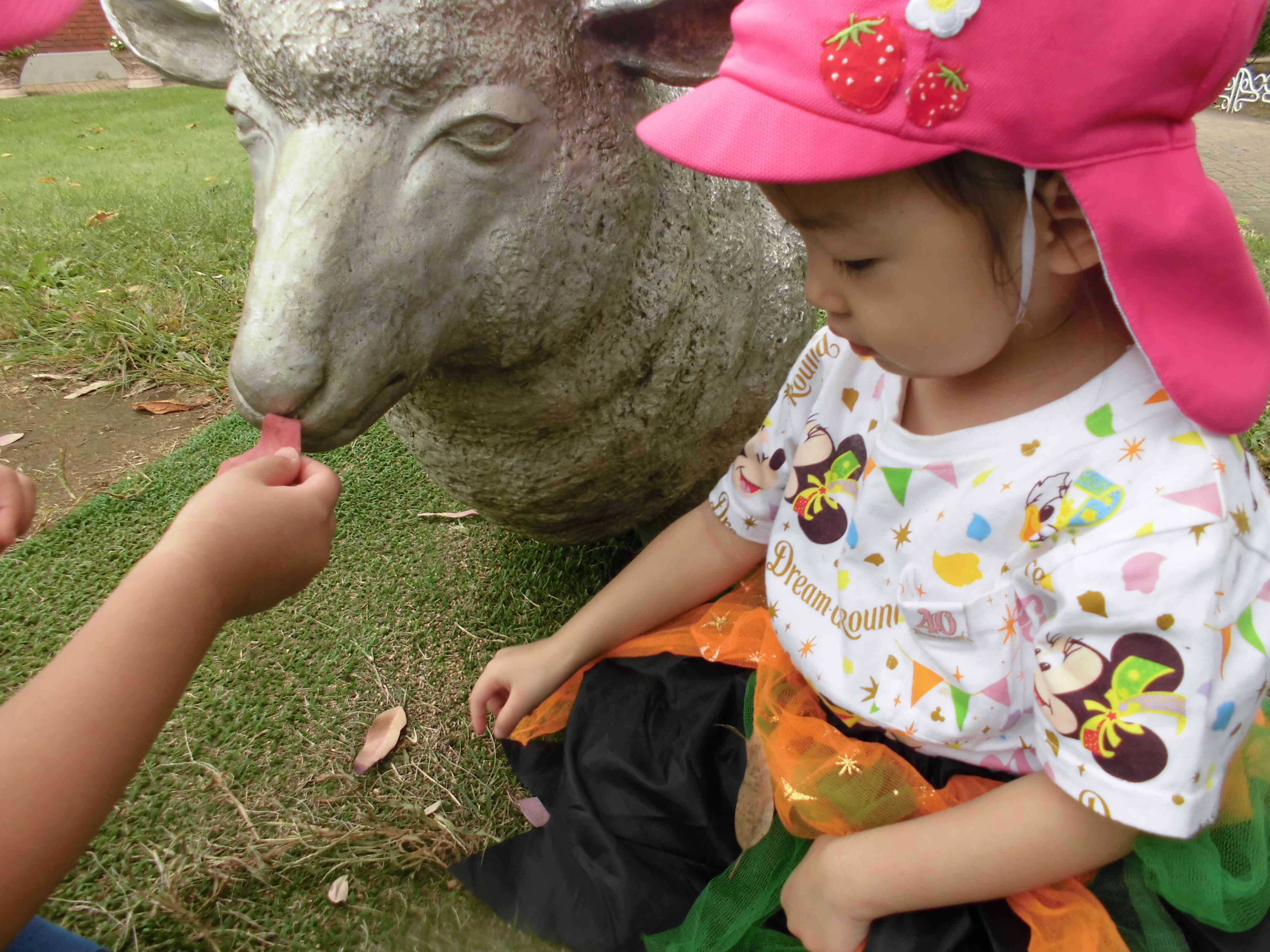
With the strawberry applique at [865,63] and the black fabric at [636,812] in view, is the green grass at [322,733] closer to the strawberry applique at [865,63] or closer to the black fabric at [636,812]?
the black fabric at [636,812]

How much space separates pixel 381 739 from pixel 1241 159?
706 centimetres

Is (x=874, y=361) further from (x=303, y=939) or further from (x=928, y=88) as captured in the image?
(x=303, y=939)

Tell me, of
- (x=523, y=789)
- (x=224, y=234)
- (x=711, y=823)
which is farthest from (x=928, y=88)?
(x=224, y=234)

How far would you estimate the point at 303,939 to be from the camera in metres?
1.44

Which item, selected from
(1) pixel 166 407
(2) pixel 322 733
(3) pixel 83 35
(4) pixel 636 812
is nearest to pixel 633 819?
(4) pixel 636 812

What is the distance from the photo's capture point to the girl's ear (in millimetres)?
866

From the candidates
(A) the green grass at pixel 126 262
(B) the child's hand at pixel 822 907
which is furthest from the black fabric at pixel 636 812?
(A) the green grass at pixel 126 262

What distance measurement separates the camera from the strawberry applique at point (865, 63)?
0.80 meters

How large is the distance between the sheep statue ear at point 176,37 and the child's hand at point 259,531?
2.53 feet

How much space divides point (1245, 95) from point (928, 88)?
33.3 feet

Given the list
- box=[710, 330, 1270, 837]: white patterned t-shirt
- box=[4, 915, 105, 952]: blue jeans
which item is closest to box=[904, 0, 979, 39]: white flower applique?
box=[710, 330, 1270, 837]: white patterned t-shirt

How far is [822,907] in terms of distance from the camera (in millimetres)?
1124

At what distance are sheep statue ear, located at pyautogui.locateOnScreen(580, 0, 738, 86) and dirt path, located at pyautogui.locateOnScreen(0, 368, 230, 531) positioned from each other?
2030 mm

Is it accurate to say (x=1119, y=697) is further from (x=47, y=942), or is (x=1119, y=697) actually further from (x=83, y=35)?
(x=83, y=35)
